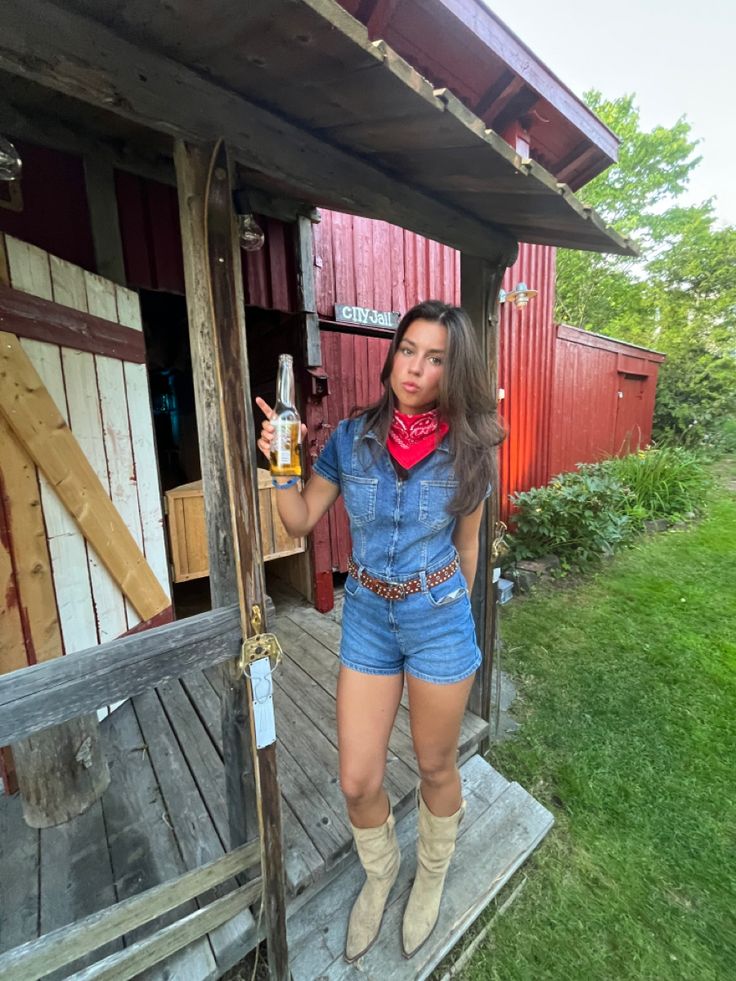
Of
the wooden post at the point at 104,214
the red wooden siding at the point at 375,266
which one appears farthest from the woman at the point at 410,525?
the red wooden siding at the point at 375,266

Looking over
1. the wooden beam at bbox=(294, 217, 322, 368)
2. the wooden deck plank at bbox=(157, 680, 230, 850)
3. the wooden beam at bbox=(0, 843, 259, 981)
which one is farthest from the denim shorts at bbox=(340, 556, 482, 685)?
the wooden beam at bbox=(294, 217, 322, 368)

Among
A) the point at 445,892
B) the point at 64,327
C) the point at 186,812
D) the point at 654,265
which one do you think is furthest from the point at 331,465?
the point at 654,265

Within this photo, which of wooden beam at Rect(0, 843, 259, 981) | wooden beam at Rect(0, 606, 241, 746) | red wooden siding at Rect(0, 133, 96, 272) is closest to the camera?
wooden beam at Rect(0, 606, 241, 746)

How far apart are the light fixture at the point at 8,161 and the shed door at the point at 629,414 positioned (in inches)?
377

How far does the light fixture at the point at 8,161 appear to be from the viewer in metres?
1.52

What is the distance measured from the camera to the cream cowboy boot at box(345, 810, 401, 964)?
154 centimetres

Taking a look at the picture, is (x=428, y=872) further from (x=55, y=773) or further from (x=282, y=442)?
(x=282, y=442)

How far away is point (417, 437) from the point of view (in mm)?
1361

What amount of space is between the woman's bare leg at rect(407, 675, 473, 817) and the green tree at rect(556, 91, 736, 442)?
564 inches

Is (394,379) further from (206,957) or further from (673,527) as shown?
(673,527)

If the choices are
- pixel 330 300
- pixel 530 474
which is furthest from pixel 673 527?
pixel 330 300

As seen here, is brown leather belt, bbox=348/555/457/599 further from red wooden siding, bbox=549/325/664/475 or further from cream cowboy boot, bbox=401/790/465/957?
red wooden siding, bbox=549/325/664/475

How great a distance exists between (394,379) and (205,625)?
0.92m

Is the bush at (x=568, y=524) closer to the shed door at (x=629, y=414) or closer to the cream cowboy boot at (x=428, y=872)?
the cream cowboy boot at (x=428, y=872)
